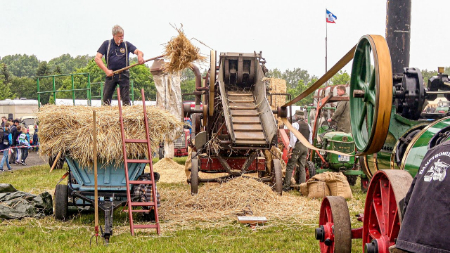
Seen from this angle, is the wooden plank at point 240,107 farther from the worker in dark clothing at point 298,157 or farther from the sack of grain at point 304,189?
the sack of grain at point 304,189

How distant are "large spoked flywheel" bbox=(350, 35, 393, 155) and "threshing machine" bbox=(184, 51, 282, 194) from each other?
5154 mm

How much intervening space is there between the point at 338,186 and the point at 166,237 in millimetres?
4440

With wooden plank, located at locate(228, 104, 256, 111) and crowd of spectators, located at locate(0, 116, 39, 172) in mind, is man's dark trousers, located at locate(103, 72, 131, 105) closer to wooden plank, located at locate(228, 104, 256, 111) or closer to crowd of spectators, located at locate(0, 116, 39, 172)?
wooden plank, located at locate(228, 104, 256, 111)

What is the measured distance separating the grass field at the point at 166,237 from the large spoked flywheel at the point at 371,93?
1.99 meters

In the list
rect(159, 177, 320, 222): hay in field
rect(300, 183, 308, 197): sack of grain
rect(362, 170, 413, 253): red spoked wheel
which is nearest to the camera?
rect(362, 170, 413, 253): red spoked wheel

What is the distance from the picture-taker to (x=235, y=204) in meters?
8.34

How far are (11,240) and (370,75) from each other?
15.4 ft

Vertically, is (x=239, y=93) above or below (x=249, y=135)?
above

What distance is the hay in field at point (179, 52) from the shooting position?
922 cm

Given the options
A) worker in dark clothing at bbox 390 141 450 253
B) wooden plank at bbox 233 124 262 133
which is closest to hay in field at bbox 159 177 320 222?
wooden plank at bbox 233 124 262 133

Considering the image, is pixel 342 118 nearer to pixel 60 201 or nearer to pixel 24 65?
pixel 60 201

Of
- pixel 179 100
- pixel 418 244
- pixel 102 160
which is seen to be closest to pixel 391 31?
pixel 102 160

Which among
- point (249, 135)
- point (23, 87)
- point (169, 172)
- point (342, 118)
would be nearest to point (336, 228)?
point (249, 135)

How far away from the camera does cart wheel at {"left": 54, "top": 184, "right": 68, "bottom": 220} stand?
740 cm
